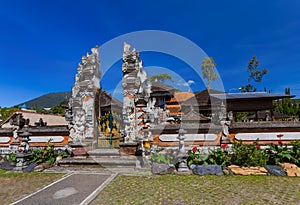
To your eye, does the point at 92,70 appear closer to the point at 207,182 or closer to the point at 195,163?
the point at 195,163

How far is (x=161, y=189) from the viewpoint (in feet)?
14.6

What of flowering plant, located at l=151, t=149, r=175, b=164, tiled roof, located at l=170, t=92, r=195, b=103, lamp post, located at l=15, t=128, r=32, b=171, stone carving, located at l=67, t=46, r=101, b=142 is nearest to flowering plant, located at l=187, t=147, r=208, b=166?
flowering plant, located at l=151, t=149, r=175, b=164

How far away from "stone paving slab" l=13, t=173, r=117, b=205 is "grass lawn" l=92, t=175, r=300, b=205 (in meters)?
0.28

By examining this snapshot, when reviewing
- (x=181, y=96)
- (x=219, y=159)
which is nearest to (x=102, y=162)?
(x=219, y=159)

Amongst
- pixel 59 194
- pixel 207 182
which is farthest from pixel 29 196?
pixel 207 182

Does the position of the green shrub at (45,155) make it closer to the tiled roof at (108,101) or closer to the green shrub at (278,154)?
the tiled roof at (108,101)

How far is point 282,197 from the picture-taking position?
3873 millimetres

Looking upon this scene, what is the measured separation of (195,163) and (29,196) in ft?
16.6

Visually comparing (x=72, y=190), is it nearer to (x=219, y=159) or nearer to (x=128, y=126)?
(x=128, y=126)

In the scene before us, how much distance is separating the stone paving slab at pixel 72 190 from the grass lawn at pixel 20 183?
337 mm

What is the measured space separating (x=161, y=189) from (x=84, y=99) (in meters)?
5.48

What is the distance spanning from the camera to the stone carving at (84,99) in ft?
26.1

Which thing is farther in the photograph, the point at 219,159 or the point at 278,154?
the point at 219,159

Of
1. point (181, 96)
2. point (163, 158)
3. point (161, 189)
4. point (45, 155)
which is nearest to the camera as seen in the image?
point (161, 189)
